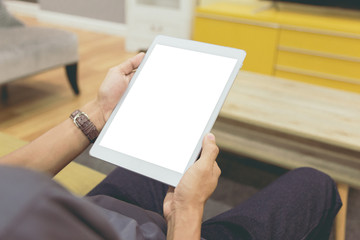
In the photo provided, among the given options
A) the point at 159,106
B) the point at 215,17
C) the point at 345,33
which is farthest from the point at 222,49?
the point at 215,17

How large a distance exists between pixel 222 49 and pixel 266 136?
1000 millimetres

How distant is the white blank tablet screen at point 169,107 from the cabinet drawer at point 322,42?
7.04 feet

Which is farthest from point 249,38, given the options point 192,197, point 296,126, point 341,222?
point 192,197

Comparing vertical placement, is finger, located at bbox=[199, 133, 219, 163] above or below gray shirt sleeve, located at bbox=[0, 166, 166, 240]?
below

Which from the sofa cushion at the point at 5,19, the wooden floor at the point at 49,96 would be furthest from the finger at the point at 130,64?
the sofa cushion at the point at 5,19

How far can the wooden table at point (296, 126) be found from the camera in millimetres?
1356

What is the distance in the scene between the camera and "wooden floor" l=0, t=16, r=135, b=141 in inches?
86.2

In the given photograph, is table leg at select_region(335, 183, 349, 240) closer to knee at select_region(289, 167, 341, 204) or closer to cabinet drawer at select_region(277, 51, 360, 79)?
knee at select_region(289, 167, 341, 204)

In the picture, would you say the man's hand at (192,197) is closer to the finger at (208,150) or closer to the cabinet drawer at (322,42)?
the finger at (208,150)

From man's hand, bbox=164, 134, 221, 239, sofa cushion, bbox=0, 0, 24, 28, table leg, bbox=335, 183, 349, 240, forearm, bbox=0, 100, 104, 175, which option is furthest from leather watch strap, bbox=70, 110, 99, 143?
sofa cushion, bbox=0, 0, 24, 28

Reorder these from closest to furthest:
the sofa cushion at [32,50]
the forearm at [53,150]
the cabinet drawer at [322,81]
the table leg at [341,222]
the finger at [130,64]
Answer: the forearm at [53,150] < the finger at [130,64] < the table leg at [341,222] < the sofa cushion at [32,50] < the cabinet drawer at [322,81]

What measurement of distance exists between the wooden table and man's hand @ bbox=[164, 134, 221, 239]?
792mm

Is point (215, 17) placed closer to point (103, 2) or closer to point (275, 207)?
point (103, 2)

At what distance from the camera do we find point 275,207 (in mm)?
805
